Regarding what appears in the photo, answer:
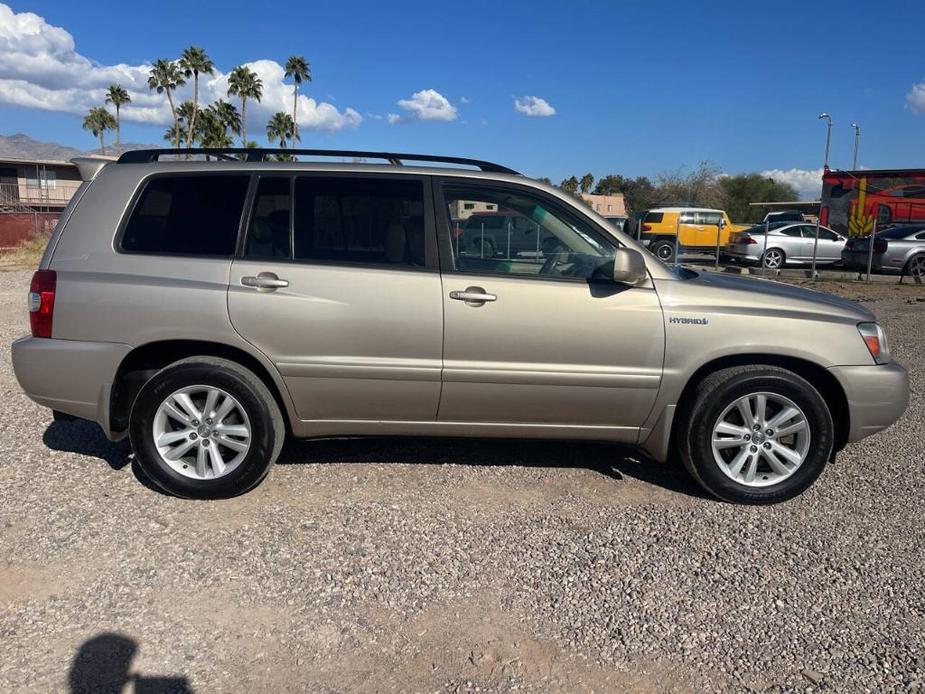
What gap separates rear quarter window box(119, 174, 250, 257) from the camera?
4.08 meters

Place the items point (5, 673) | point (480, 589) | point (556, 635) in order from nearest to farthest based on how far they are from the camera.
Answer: point (5, 673) → point (556, 635) → point (480, 589)

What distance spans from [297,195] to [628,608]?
9.05 feet

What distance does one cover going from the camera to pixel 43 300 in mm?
4023

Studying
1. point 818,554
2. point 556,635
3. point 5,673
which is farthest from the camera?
point 818,554

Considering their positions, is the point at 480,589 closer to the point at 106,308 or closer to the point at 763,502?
the point at 763,502

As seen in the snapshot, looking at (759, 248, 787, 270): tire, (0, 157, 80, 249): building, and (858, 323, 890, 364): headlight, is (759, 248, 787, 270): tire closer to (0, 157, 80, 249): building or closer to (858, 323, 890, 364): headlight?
(858, 323, 890, 364): headlight

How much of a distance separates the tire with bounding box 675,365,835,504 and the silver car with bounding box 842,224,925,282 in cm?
1636

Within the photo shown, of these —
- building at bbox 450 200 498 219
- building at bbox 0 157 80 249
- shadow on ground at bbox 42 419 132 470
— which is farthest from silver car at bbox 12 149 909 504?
building at bbox 0 157 80 249

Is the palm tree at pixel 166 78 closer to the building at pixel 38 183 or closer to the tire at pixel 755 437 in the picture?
the building at pixel 38 183

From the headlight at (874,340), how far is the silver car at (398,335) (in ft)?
0.06

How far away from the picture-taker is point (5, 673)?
2.57m

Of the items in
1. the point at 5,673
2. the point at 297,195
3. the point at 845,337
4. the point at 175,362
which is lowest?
the point at 5,673

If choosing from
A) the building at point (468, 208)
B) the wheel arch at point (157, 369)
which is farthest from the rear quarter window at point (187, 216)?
the building at point (468, 208)

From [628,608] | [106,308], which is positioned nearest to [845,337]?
[628,608]
